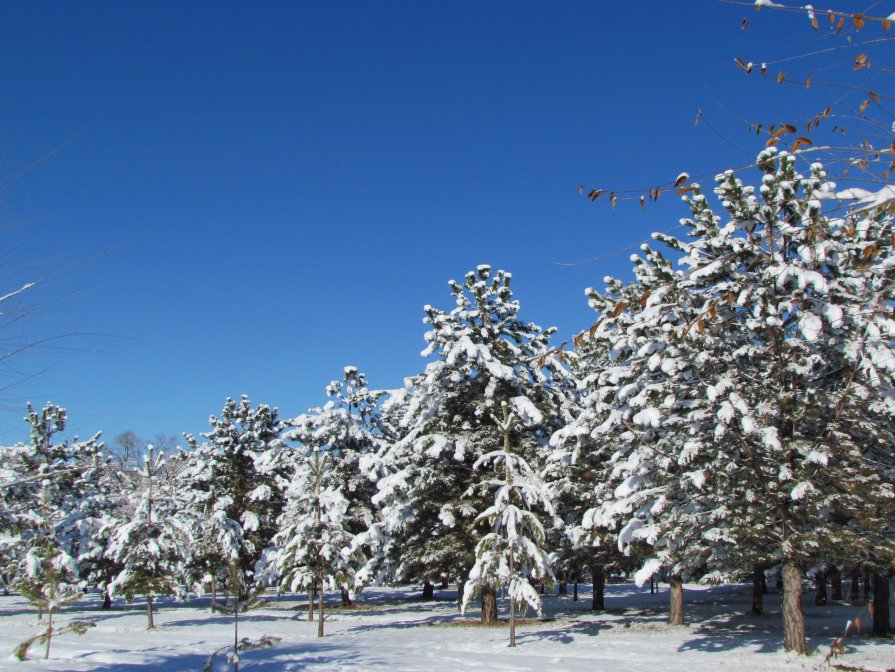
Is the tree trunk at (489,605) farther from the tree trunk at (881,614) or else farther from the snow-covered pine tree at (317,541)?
the tree trunk at (881,614)

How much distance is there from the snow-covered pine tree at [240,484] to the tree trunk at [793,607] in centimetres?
2813

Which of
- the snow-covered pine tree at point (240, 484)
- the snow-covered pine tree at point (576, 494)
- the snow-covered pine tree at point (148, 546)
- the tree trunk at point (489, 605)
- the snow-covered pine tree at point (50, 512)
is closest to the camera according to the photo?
the snow-covered pine tree at point (576, 494)

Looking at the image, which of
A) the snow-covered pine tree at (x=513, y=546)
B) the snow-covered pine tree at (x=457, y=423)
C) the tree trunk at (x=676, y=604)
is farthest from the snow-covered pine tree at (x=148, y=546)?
the tree trunk at (x=676, y=604)

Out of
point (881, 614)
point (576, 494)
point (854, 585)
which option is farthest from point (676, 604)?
point (854, 585)

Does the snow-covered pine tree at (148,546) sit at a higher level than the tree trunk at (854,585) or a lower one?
lower

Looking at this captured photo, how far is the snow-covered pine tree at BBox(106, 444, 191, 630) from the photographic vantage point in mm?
28734

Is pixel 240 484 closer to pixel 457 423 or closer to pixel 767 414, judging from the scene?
pixel 457 423

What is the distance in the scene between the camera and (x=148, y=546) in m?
29.6

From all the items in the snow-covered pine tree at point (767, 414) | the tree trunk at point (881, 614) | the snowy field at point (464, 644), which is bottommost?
the snowy field at point (464, 644)

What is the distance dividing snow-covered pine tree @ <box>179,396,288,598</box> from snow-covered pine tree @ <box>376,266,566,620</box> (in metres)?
16.0

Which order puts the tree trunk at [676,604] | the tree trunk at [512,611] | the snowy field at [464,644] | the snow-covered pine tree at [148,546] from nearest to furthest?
the snowy field at [464,644]
the tree trunk at [512,611]
the tree trunk at [676,604]
the snow-covered pine tree at [148,546]

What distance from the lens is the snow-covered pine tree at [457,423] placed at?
2300cm

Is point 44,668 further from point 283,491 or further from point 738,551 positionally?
point 283,491

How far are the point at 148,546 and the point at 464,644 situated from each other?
57.2ft
